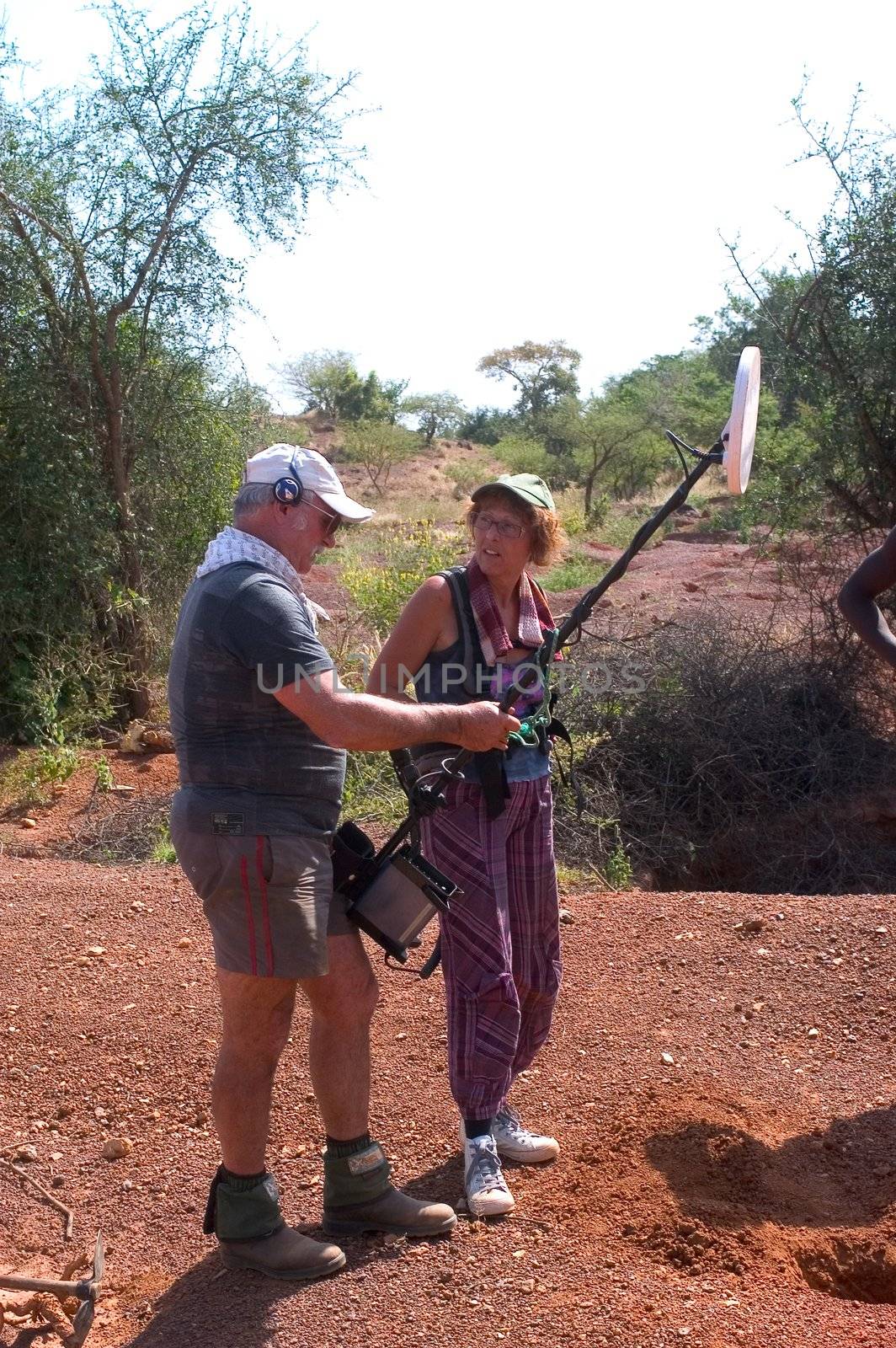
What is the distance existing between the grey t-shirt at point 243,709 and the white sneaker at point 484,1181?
2.98 feet

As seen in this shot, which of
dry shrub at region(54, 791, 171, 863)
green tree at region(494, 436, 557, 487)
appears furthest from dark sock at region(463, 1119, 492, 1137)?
green tree at region(494, 436, 557, 487)

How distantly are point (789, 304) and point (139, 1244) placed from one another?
25.3ft

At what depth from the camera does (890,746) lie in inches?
308

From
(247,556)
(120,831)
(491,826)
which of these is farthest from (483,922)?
(120,831)

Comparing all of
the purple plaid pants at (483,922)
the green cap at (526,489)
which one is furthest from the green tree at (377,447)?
the purple plaid pants at (483,922)

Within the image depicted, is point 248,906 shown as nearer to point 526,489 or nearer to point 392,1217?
point 392,1217

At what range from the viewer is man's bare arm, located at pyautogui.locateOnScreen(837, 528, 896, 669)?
3.52m

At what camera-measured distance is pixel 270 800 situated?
8.39 ft

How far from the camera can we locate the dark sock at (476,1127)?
3000 millimetres

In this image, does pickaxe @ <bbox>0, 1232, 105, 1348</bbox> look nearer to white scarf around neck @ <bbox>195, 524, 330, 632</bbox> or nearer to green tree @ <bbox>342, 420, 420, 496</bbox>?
white scarf around neck @ <bbox>195, 524, 330, 632</bbox>

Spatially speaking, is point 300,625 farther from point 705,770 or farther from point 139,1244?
point 705,770

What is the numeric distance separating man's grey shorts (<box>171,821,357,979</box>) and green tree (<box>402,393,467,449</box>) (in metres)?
40.7

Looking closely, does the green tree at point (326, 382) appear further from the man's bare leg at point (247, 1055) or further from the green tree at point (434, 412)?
the man's bare leg at point (247, 1055)

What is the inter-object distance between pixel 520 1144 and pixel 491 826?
805 millimetres
